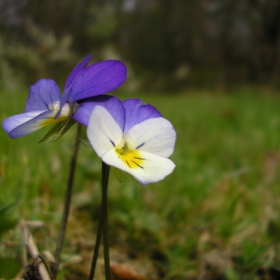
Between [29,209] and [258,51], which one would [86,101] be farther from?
[258,51]

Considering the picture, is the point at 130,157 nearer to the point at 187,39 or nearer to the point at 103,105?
the point at 103,105

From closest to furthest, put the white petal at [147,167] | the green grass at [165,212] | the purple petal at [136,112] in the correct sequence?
the white petal at [147,167] < the purple petal at [136,112] < the green grass at [165,212]

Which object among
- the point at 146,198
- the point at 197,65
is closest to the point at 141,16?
the point at 197,65

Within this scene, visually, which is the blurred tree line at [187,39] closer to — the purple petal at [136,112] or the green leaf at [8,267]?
the green leaf at [8,267]

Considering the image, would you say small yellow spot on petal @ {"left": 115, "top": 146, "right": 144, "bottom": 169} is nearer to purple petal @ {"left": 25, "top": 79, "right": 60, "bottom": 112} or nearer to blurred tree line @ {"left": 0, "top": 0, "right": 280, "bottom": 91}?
purple petal @ {"left": 25, "top": 79, "right": 60, "bottom": 112}

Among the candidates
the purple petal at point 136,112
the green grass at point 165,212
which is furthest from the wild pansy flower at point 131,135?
the green grass at point 165,212
